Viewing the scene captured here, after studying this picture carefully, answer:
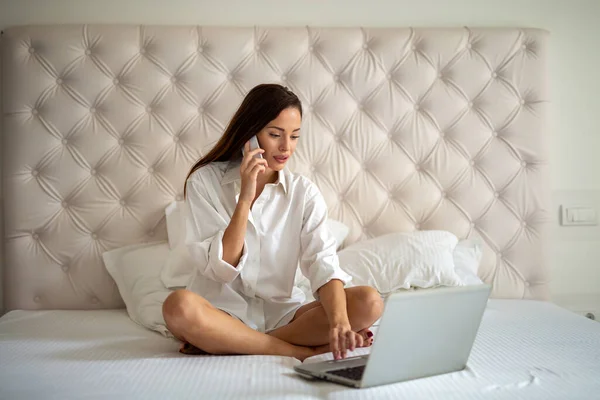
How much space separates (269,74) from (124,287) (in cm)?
92

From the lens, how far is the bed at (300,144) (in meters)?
2.40

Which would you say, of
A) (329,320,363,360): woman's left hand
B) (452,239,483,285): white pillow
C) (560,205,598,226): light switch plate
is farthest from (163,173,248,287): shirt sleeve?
(560,205,598,226): light switch plate

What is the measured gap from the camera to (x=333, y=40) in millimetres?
2520

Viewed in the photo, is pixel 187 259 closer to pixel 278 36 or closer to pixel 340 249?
pixel 340 249

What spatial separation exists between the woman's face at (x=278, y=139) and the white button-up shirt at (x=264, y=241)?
0.06 meters

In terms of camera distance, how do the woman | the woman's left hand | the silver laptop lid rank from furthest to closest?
the woman < the woman's left hand < the silver laptop lid

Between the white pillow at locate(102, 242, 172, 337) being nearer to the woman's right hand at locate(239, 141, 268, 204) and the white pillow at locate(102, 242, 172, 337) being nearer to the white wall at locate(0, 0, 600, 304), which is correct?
the woman's right hand at locate(239, 141, 268, 204)

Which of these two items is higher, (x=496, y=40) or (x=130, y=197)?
(x=496, y=40)

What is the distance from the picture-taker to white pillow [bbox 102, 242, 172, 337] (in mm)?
2074

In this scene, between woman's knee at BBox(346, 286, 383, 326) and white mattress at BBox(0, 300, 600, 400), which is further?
woman's knee at BBox(346, 286, 383, 326)

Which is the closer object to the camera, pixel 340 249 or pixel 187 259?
pixel 187 259

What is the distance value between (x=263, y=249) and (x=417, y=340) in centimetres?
62

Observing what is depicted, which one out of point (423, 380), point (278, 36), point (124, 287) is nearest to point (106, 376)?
point (423, 380)

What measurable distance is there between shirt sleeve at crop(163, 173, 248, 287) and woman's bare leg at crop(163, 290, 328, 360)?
0.40ft
